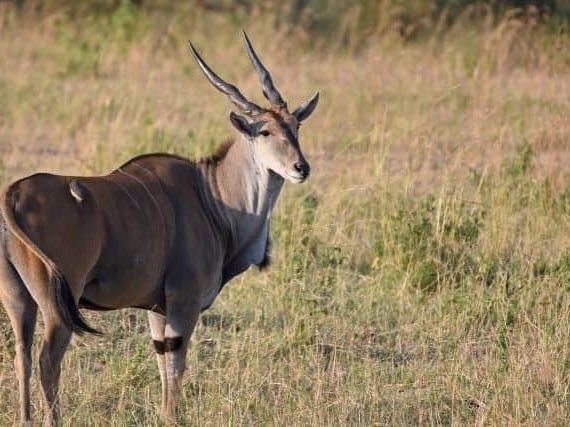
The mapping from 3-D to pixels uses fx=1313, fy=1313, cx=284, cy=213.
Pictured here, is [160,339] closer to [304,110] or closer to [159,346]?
[159,346]

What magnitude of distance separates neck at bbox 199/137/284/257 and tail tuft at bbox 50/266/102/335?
1.17 m

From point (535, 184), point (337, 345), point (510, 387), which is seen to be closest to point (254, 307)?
point (337, 345)

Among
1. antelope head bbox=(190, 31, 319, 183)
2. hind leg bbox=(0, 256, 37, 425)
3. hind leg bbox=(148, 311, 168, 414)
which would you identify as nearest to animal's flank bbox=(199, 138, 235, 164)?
antelope head bbox=(190, 31, 319, 183)

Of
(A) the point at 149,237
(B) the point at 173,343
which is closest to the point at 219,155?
(A) the point at 149,237

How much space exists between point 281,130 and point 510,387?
137cm

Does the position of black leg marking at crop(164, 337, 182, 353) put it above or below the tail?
below

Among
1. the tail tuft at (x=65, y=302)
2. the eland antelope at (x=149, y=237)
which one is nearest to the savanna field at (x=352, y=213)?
the eland antelope at (x=149, y=237)

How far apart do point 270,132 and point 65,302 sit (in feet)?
4.58

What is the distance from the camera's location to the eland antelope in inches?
173

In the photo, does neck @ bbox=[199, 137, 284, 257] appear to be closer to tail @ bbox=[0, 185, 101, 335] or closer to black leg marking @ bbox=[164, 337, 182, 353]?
black leg marking @ bbox=[164, 337, 182, 353]

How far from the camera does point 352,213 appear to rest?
7.39 meters

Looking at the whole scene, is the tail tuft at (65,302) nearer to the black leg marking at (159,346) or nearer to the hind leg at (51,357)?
the hind leg at (51,357)

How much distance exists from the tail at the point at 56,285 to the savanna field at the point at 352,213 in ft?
1.76

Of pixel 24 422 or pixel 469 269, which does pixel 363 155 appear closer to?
pixel 469 269
